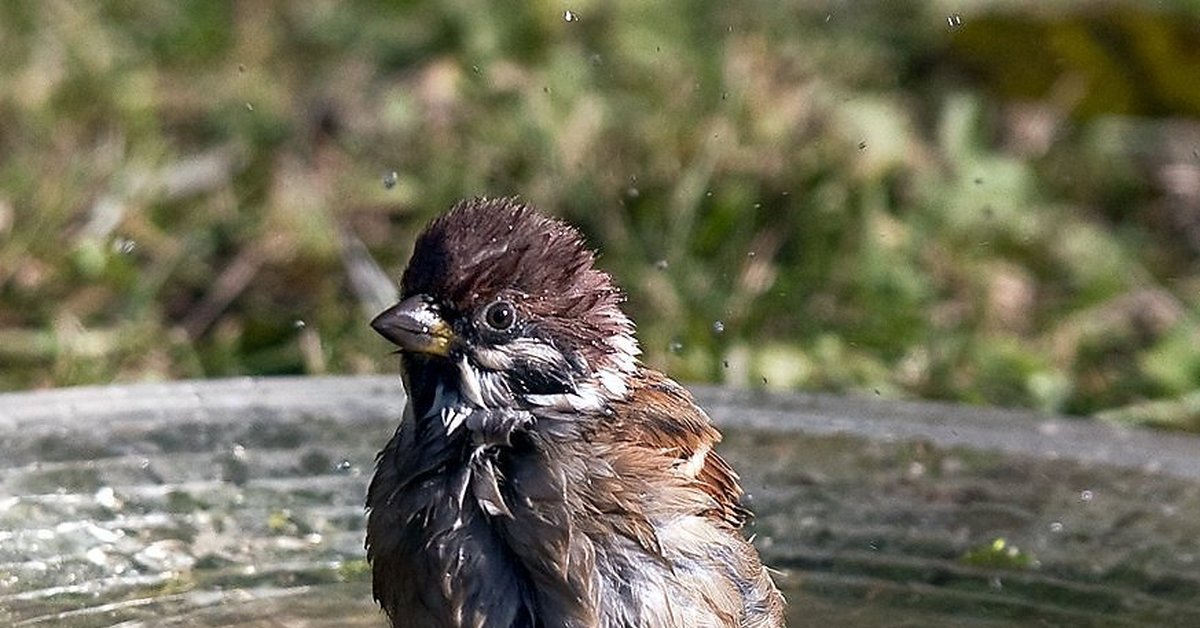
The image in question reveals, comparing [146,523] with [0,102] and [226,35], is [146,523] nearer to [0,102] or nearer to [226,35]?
[0,102]

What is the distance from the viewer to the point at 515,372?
282cm

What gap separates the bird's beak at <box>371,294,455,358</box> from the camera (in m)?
2.75

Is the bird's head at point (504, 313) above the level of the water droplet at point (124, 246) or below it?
below

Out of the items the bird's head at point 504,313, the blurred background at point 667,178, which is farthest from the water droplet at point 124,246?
the bird's head at point 504,313

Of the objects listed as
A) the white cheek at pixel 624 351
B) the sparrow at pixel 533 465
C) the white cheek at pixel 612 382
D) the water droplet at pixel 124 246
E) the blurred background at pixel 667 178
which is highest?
the blurred background at pixel 667 178

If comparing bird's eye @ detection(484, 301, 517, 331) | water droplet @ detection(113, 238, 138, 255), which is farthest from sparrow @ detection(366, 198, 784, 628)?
water droplet @ detection(113, 238, 138, 255)

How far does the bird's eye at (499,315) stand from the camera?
9.19 feet

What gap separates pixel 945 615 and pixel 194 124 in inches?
152

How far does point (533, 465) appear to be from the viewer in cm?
272

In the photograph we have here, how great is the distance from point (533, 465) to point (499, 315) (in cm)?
22

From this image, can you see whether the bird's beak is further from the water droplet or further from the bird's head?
the water droplet

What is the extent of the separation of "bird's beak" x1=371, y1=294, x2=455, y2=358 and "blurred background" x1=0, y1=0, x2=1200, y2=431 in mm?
2116

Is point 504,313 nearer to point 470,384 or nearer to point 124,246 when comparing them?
point 470,384

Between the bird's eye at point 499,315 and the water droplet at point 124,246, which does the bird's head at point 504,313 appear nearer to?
the bird's eye at point 499,315
